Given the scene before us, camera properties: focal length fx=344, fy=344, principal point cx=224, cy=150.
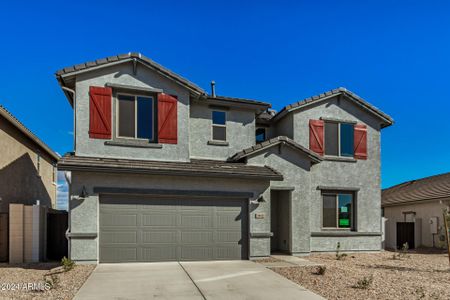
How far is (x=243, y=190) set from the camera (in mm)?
12367

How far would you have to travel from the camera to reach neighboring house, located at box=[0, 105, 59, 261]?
11.5 metres

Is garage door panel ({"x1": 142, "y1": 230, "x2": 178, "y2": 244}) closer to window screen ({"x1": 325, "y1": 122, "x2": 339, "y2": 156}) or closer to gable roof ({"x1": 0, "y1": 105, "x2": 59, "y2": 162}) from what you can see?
gable roof ({"x1": 0, "y1": 105, "x2": 59, "y2": 162})

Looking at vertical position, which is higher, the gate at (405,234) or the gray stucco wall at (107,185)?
the gray stucco wall at (107,185)

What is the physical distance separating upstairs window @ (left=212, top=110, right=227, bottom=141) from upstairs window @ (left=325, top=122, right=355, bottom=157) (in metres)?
4.84

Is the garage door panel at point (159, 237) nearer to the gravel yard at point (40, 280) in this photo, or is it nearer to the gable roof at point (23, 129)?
the gravel yard at point (40, 280)

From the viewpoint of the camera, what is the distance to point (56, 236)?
1233 cm

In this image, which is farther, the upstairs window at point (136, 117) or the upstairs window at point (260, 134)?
the upstairs window at point (260, 134)

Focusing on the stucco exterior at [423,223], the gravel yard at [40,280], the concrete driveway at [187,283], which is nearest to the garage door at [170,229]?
the concrete driveway at [187,283]

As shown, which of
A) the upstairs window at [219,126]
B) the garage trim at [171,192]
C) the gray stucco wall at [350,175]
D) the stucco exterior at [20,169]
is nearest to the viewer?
the garage trim at [171,192]

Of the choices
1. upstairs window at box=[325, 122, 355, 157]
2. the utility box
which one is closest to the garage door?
upstairs window at box=[325, 122, 355, 157]

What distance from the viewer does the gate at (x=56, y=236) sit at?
12.2 meters

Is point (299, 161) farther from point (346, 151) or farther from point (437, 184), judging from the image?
point (437, 184)

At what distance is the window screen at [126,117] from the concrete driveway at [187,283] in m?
4.46

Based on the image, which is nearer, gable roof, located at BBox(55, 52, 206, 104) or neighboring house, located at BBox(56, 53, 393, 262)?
neighboring house, located at BBox(56, 53, 393, 262)
